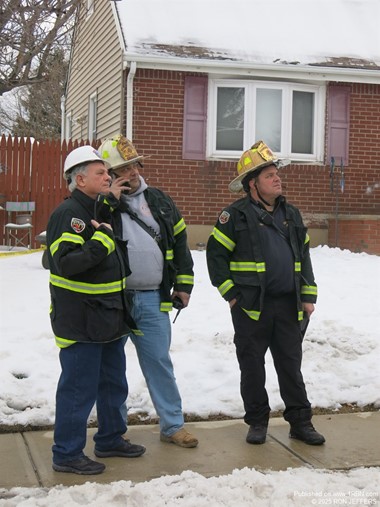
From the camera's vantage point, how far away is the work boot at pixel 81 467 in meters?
4.18

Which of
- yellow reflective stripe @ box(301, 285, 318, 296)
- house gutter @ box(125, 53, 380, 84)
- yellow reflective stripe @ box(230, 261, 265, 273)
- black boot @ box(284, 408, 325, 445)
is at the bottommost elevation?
black boot @ box(284, 408, 325, 445)

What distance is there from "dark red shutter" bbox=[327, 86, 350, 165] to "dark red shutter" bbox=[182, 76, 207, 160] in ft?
8.30

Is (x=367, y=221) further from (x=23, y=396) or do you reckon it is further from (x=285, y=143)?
(x=23, y=396)

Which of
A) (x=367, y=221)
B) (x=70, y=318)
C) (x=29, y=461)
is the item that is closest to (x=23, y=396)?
(x=29, y=461)

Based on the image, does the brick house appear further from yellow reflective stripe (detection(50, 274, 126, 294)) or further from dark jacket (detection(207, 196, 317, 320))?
yellow reflective stripe (detection(50, 274, 126, 294))

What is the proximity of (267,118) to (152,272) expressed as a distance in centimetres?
1033

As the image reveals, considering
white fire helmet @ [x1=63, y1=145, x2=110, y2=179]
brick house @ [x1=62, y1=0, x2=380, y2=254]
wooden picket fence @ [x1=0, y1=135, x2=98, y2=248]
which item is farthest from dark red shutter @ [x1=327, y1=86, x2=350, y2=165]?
white fire helmet @ [x1=63, y1=145, x2=110, y2=179]

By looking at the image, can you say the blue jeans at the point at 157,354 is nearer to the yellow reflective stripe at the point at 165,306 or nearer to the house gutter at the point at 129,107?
the yellow reflective stripe at the point at 165,306

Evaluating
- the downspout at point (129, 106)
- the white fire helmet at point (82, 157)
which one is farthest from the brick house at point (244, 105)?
the white fire helmet at point (82, 157)

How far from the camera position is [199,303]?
845 cm

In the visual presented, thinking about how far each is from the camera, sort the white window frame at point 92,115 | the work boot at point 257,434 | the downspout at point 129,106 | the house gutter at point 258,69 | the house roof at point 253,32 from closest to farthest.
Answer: the work boot at point 257,434, the house gutter at point 258,69, the downspout at point 129,106, the house roof at point 253,32, the white window frame at point 92,115

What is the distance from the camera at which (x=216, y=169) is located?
14016 mm

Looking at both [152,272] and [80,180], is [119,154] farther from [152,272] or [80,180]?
[152,272]

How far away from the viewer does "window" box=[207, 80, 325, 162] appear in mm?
14125
